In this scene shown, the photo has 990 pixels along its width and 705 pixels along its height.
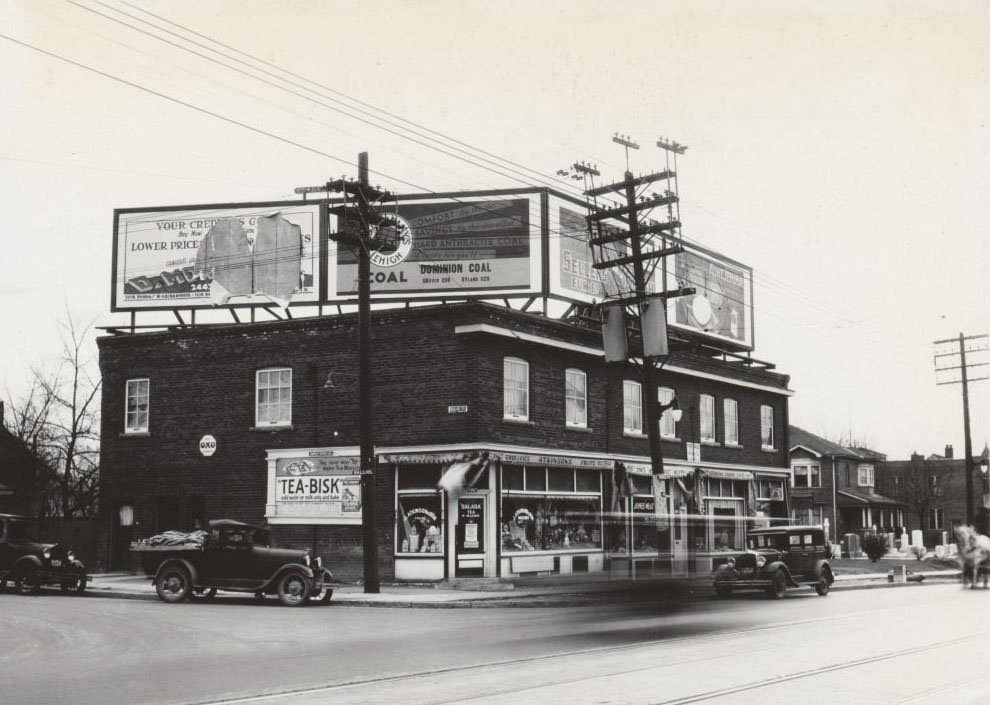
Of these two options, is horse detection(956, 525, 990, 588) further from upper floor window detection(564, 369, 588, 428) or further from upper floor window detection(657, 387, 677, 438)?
upper floor window detection(564, 369, 588, 428)

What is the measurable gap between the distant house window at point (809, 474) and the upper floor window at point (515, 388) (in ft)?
151

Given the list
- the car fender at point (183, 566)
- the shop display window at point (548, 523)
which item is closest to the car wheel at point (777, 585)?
the shop display window at point (548, 523)

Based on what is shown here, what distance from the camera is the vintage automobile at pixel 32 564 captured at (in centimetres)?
2441

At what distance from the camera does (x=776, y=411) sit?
41969 mm

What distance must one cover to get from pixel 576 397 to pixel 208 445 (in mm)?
10549

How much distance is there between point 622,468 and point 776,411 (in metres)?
12.7

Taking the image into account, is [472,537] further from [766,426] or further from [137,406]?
[766,426]

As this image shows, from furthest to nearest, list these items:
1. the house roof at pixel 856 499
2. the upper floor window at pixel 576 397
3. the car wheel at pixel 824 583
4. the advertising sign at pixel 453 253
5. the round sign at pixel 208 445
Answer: the house roof at pixel 856 499 < the advertising sign at pixel 453 253 < the round sign at pixel 208 445 < the upper floor window at pixel 576 397 < the car wheel at pixel 824 583

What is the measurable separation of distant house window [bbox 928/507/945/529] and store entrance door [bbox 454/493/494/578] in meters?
68.9

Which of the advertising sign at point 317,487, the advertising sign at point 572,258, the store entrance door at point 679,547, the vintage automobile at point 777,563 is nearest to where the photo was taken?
the store entrance door at point 679,547

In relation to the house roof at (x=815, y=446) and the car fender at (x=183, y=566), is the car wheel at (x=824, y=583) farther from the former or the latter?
the house roof at (x=815, y=446)

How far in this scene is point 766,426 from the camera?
41.2 metres

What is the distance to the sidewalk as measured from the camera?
18234 mm

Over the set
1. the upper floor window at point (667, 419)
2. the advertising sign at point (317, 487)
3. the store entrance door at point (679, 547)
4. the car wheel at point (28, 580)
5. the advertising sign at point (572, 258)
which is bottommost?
the car wheel at point (28, 580)
